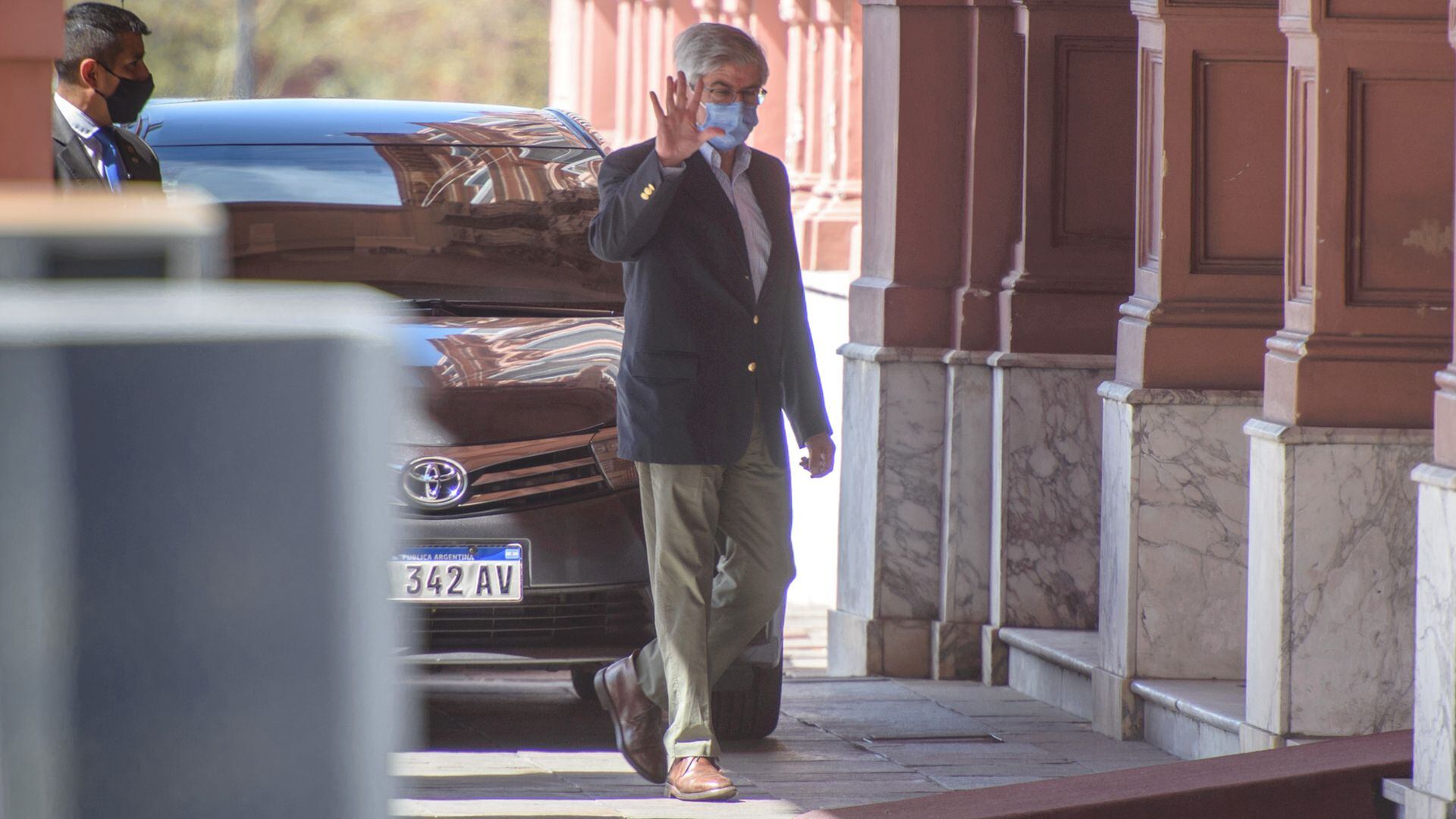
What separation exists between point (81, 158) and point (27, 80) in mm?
1979

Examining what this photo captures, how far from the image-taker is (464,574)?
629cm

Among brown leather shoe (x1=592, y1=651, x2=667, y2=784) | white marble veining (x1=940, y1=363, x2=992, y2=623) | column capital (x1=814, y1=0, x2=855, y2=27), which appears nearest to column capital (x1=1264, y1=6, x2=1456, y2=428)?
brown leather shoe (x1=592, y1=651, x2=667, y2=784)

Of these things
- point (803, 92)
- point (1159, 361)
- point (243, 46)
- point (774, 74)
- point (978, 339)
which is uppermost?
point (243, 46)

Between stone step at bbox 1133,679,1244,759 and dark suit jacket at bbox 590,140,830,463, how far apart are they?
4.84 feet

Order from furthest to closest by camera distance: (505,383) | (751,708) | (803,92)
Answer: (803,92) → (751,708) → (505,383)

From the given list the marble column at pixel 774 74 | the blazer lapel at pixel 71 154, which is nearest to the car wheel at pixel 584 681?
the blazer lapel at pixel 71 154

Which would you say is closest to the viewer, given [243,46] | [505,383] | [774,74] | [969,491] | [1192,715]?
[505,383]

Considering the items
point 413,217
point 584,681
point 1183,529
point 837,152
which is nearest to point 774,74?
point 837,152

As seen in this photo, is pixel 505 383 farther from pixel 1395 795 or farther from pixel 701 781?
pixel 1395 795

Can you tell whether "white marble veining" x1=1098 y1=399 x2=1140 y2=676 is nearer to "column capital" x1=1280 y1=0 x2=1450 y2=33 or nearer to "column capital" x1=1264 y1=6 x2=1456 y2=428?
"column capital" x1=1264 y1=6 x2=1456 y2=428

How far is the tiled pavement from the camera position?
5855mm

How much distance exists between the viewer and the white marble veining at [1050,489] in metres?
8.15

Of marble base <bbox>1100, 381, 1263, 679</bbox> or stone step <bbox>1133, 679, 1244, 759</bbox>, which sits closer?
stone step <bbox>1133, 679, 1244, 759</bbox>

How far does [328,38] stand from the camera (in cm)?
6831
